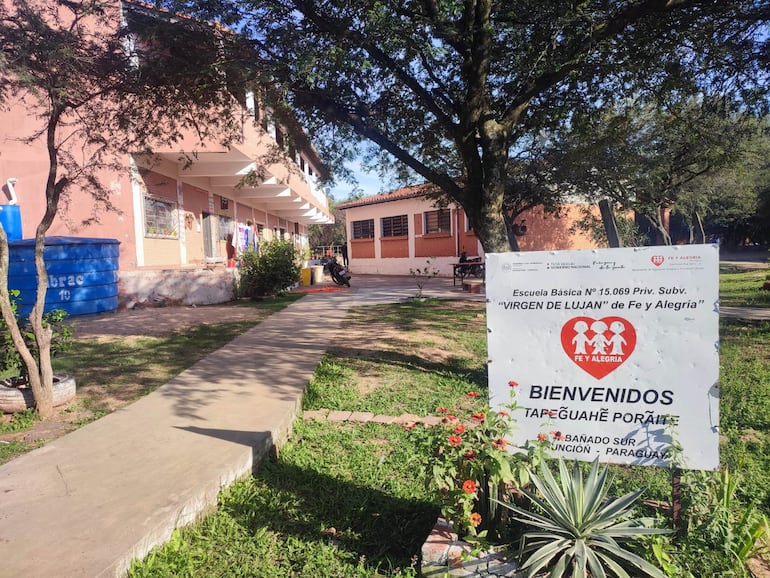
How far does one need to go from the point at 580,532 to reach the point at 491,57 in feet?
19.9

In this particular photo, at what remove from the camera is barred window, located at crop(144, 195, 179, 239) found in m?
12.0

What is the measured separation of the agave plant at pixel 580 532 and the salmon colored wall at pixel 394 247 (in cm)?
2542

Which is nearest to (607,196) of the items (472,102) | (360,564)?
(472,102)

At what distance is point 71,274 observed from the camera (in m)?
9.68

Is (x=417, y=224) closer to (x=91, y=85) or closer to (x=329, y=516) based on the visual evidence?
(x=91, y=85)

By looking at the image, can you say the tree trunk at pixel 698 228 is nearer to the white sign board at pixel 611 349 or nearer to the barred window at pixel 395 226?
the barred window at pixel 395 226

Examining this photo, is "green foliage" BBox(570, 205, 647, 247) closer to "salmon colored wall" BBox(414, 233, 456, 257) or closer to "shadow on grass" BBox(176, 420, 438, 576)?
"salmon colored wall" BBox(414, 233, 456, 257)

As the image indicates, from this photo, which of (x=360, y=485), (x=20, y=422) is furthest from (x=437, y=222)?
(x=360, y=485)

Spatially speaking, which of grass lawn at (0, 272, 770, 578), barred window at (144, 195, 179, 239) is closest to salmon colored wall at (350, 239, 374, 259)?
barred window at (144, 195, 179, 239)

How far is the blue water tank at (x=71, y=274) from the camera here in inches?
364

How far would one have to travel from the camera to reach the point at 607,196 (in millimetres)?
15023

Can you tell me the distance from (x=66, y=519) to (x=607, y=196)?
1554 centimetres

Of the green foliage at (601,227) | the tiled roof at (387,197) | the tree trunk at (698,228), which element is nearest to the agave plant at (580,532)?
the green foliage at (601,227)

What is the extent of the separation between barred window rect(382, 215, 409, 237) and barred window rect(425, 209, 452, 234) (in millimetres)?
1691
